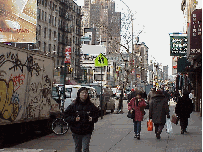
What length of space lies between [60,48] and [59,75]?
15.9 feet

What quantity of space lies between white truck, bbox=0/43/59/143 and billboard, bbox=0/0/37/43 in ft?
67.2

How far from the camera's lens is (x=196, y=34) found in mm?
17984

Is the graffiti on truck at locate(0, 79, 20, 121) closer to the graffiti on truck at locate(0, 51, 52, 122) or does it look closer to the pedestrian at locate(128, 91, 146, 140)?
the graffiti on truck at locate(0, 51, 52, 122)

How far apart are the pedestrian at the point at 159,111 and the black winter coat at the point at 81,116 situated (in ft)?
20.1

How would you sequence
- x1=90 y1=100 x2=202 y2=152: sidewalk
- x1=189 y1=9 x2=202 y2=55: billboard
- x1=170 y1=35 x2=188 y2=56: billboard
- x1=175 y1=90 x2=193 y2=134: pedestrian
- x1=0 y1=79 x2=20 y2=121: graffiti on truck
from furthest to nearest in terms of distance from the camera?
x1=170 y1=35 x2=188 y2=56: billboard < x1=189 y1=9 x2=202 y2=55: billboard < x1=175 y1=90 x2=193 y2=134: pedestrian < x1=90 y1=100 x2=202 y2=152: sidewalk < x1=0 y1=79 x2=20 y2=121: graffiti on truck

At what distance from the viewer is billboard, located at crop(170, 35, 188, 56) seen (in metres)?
28.5

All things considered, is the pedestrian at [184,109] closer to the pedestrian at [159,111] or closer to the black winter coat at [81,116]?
the pedestrian at [159,111]

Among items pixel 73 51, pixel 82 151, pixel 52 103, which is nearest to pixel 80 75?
pixel 73 51

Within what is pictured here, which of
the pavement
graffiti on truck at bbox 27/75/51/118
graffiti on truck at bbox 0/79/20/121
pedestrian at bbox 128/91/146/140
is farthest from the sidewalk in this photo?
graffiti on truck at bbox 0/79/20/121

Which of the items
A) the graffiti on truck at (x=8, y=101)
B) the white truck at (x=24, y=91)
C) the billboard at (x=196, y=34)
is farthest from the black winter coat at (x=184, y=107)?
the graffiti on truck at (x=8, y=101)

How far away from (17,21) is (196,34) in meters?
21.3

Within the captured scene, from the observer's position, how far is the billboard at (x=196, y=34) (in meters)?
17.9

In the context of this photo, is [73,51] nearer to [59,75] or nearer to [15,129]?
[59,75]

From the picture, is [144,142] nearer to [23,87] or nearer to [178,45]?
[23,87]
